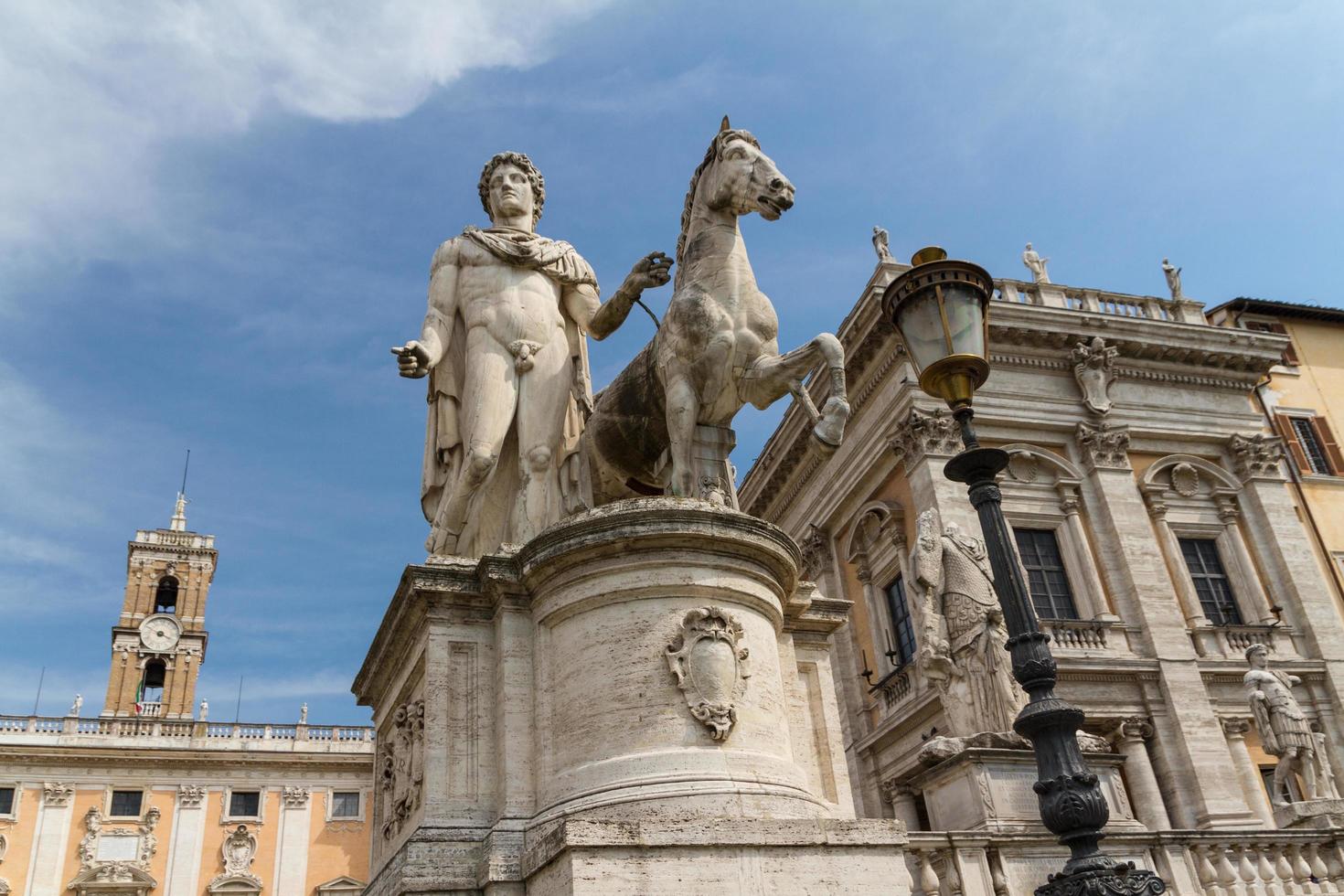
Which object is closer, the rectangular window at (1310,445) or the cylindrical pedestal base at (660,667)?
the cylindrical pedestal base at (660,667)

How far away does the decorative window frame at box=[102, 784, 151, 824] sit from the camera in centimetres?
4047

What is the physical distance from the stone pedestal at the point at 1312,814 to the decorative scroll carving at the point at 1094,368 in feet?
41.8

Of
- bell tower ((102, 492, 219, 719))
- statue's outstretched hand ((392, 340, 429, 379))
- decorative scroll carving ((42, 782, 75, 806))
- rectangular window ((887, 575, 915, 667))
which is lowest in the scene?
statue's outstretched hand ((392, 340, 429, 379))

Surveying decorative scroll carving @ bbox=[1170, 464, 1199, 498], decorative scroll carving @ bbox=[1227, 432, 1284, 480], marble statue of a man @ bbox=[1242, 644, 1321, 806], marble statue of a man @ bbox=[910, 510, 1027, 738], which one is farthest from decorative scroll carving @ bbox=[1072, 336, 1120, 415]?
marble statue of a man @ bbox=[910, 510, 1027, 738]

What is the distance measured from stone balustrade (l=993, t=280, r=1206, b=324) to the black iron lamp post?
20316 millimetres

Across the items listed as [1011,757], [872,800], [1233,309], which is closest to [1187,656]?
[872,800]

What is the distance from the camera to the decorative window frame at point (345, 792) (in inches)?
1682

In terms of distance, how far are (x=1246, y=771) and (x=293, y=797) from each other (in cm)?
3390

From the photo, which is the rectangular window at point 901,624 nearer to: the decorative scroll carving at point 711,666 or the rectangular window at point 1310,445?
the rectangular window at point 1310,445

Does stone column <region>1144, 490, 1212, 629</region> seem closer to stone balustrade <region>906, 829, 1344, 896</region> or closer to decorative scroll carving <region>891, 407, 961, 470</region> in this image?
decorative scroll carving <region>891, 407, 961, 470</region>

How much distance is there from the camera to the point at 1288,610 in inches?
972

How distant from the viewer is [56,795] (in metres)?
40.2

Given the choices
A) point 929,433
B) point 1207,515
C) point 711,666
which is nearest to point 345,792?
point 929,433

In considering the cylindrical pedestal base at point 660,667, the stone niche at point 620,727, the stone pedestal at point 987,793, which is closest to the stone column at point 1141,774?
the stone pedestal at point 987,793
